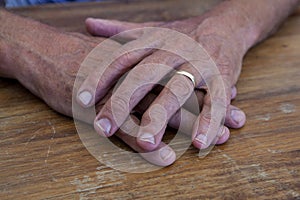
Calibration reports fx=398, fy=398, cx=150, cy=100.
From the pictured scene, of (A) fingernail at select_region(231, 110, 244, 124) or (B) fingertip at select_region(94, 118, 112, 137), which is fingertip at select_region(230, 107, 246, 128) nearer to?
(A) fingernail at select_region(231, 110, 244, 124)

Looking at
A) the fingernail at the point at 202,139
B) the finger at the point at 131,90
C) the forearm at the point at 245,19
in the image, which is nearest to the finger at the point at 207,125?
the fingernail at the point at 202,139

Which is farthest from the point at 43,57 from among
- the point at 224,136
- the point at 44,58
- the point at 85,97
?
the point at 224,136

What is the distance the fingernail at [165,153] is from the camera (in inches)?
24.8

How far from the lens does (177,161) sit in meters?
0.64

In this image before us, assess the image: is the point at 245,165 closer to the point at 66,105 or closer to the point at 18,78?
the point at 66,105

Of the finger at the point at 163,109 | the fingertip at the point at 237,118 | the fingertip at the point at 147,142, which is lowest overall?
the fingertip at the point at 237,118

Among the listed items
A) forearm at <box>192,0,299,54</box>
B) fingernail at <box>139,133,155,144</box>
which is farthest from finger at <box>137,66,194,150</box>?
forearm at <box>192,0,299,54</box>

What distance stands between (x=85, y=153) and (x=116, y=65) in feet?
0.57

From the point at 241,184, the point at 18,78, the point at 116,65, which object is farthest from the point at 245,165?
the point at 18,78

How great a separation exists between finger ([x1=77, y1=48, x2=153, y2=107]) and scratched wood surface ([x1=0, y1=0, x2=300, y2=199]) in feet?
0.21

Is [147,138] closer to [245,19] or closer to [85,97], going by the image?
[85,97]

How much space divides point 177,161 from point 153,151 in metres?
0.04

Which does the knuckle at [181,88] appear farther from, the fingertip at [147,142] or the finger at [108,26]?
the finger at [108,26]

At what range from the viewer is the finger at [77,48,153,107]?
708mm
